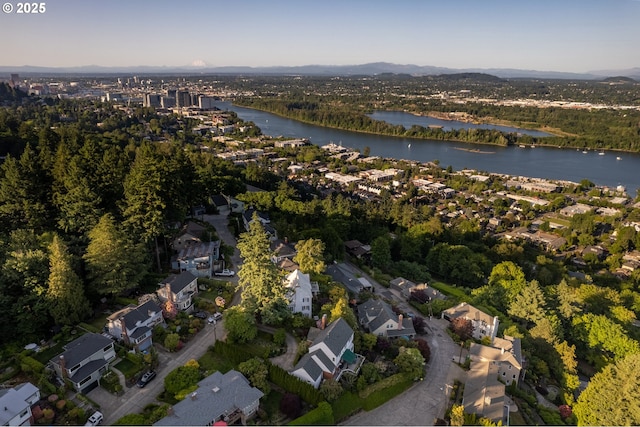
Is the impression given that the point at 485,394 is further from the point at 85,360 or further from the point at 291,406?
the point at 85,360

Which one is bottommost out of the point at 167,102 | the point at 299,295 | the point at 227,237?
the point at 227,237

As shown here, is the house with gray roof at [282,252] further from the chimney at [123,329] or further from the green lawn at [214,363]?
the chimney at [123,329]

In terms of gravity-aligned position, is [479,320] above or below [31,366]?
below

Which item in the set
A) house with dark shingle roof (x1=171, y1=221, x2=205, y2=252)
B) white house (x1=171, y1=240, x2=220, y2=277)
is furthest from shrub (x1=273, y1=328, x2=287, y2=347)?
house with dark shingle roof (x1=171, y1=221, x2=205, y2=252)

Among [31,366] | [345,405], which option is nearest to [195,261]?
[31,366]

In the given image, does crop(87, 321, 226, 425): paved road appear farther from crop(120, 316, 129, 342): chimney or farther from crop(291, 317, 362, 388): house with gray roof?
crop(291, 317, 362, 388): house with gray roof

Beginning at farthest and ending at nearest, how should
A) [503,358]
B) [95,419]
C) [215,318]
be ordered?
[215,318], [503,358], [95,419]
